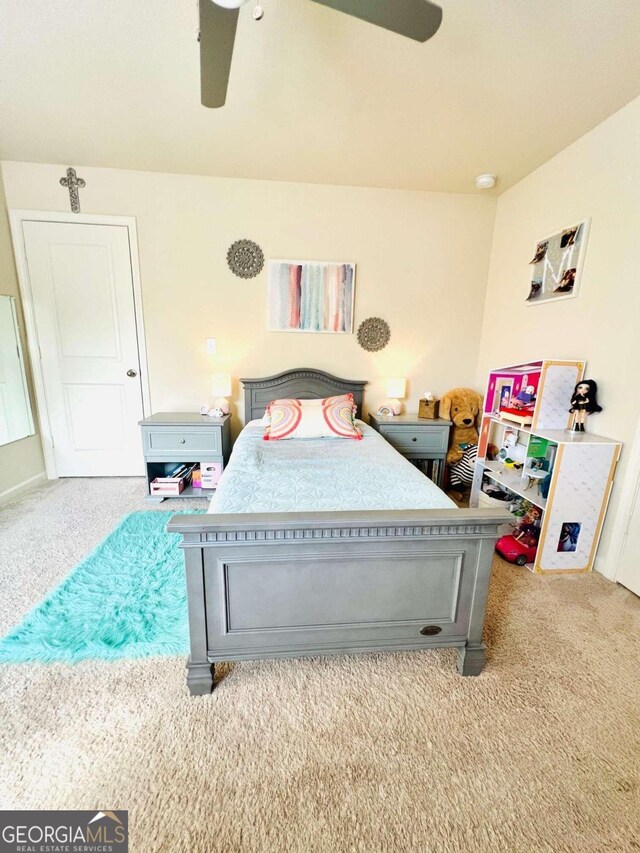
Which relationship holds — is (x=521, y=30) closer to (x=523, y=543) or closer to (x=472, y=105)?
(x=472, y=105)

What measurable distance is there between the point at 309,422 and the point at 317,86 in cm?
191

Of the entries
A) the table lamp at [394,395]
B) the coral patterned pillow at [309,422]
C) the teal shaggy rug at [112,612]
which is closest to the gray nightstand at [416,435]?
the table lamp at [394,395]

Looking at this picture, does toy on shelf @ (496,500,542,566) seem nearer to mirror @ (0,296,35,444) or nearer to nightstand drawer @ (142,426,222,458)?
nightstand drawer @ (142,426,222,458)

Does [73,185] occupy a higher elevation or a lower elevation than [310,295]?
higher

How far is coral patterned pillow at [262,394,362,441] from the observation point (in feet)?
8.45

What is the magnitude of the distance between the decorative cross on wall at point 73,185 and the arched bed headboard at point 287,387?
1888 mm

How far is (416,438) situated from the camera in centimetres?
305

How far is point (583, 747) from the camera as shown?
1.16 m

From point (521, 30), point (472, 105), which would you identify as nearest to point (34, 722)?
point (521, 30)

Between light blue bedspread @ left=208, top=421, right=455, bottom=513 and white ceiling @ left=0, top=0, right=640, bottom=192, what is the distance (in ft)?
6.45

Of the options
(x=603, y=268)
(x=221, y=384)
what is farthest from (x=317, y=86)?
(x=221, y=384)

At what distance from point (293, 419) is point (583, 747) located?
6.97ft

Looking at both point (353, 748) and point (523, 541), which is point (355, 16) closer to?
point (353, 748)

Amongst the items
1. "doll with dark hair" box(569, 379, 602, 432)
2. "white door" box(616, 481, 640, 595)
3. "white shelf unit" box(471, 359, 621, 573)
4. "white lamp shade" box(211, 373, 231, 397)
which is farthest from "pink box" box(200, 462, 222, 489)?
"white door" box(616, 481, 640, 595)
